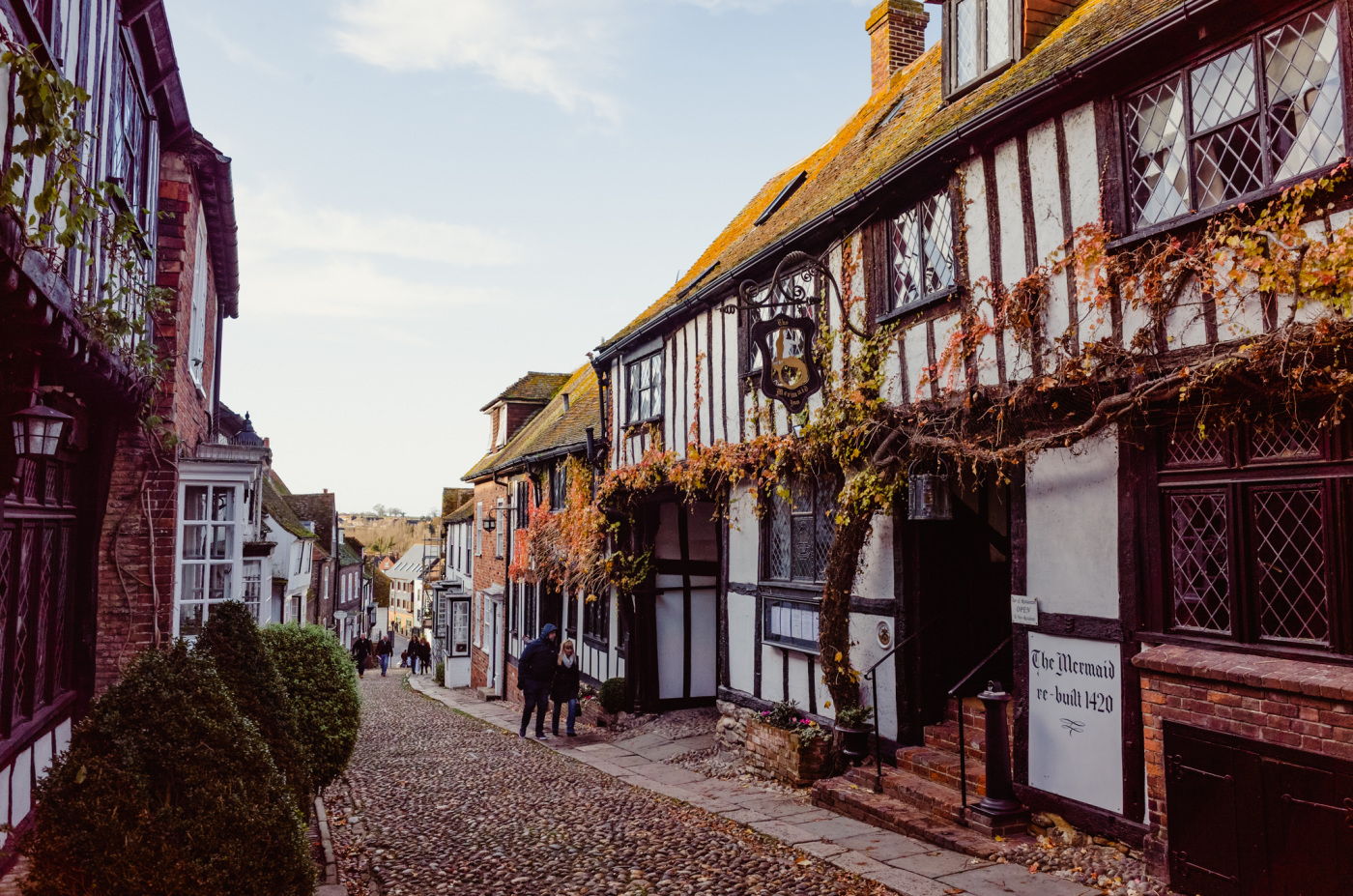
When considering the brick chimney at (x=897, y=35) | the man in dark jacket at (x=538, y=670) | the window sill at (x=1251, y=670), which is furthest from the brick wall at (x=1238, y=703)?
the brick chimney at (x=897, y=35)

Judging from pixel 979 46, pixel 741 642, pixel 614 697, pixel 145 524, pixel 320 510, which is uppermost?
pixel 979 46

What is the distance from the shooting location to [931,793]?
772 cm

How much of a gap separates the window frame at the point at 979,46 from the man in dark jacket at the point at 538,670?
9006 mm

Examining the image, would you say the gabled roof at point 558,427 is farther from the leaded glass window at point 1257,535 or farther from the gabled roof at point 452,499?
the leaded glass window at point 1257,535

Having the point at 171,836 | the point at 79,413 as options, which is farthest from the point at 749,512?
the point at 171,836

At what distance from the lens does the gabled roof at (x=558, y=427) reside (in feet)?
60.7

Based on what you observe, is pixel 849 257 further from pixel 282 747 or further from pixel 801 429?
pixel 282 747

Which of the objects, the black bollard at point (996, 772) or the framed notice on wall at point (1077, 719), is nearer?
the framed notice on wall at point (1077, 719)

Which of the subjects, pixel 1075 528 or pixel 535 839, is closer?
pixel 1075 528

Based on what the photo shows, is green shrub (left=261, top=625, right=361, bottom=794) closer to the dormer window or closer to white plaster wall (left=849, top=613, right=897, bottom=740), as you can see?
white plaster wall (left=849, top=613, right=897, bottom=740)

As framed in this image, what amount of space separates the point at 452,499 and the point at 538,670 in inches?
1012

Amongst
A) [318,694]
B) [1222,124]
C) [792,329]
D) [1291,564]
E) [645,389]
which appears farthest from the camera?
[645,389]

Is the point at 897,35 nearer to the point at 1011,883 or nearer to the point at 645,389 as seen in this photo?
the point at 645,389

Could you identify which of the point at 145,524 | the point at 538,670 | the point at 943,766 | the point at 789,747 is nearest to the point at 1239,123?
the point at 943,766
